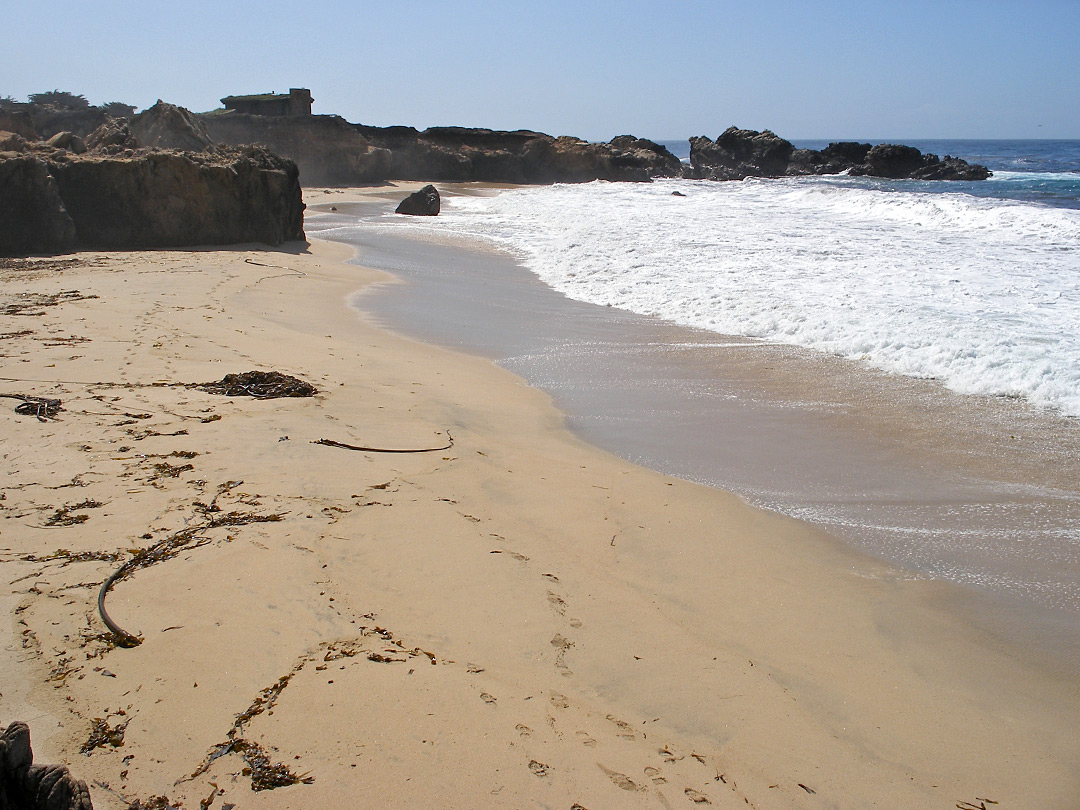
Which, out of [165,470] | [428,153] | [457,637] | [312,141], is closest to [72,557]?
[165,470]

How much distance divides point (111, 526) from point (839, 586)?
3081mm

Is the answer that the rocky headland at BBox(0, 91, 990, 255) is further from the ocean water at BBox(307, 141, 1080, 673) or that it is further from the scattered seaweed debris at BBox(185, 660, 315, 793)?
the scattered seaweed debris at BBox(185, 660, 315, 793)

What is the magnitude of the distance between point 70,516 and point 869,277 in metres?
9.51

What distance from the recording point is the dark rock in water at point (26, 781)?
1479 millimetres

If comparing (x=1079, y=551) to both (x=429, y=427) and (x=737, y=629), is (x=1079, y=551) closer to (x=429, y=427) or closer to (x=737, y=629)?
(x=737, y=629)

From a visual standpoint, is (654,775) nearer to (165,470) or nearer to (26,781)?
(26,781)

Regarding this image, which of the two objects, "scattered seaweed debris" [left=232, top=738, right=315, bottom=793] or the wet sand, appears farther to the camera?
the wet sand

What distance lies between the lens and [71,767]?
181cm

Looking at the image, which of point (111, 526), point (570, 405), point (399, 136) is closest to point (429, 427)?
point (570, 405)

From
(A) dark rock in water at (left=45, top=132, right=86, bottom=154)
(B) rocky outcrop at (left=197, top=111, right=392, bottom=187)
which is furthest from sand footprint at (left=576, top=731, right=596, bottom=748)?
(B) rocky outcrop at (left=197, top=111, right=392, bottom=187)

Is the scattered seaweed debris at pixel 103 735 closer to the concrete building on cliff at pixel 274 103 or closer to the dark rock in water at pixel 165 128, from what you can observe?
the dark rock in water at pixel 165 128

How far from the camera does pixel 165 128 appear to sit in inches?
792

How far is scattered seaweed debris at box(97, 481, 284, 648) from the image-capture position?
2338 millimetres

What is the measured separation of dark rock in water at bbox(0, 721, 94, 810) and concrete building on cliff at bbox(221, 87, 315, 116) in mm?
45864
